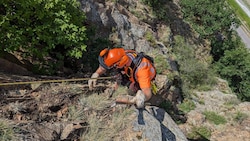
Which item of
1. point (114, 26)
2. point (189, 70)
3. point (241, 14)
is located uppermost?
point (114, 26)

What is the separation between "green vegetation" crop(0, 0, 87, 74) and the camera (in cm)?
655

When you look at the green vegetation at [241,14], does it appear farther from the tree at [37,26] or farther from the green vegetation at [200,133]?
the tree at [37,26]

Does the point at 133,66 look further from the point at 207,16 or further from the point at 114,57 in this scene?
the point at 207,16

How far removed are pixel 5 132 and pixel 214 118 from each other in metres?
12.8

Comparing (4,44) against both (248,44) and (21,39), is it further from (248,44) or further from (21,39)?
(248,44)

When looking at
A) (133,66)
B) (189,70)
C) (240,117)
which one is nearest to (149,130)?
(133,66)

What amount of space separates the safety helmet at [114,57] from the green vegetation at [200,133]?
25.9ft

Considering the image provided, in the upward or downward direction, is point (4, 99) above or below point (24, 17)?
below

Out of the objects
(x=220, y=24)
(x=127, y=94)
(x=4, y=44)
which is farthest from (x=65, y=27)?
(x=220, y=24)

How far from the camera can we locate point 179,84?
16312mm

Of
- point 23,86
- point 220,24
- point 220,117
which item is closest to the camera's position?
point 23,86

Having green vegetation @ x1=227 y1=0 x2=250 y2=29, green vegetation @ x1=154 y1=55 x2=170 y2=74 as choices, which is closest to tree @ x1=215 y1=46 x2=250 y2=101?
green vegetation @ x1=154 y1=55 x2=170 y2=74

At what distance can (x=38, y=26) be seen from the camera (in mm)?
6898

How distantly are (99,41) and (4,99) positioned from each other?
220 inches
